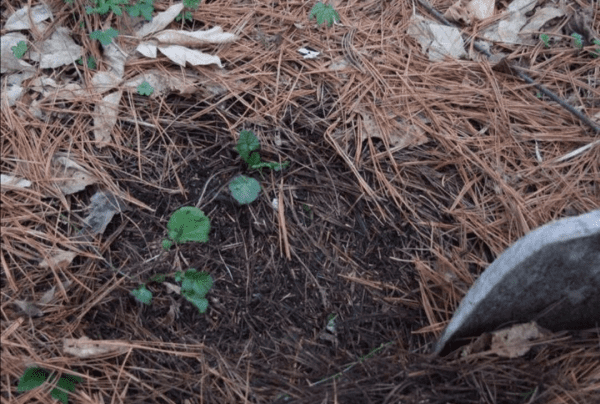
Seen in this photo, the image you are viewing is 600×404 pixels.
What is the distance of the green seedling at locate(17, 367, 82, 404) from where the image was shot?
1.73 metres

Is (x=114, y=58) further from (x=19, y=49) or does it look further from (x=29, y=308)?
(x=29, y=308)

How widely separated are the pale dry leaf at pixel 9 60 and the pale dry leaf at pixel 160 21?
0.38 metres

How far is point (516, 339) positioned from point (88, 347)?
119 centimetres

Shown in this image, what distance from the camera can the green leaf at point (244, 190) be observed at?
78.7 inches

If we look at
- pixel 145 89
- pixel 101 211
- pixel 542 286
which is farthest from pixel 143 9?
pixel 542 286

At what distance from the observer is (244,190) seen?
201 centimetres

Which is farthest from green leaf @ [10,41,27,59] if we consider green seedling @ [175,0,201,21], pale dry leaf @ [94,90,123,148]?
Answer: green seedling @ [175,0,201,21]

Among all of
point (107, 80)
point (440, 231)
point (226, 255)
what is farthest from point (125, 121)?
point (440, 231)

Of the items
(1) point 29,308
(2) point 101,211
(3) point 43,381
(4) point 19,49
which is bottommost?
(3) point 43,381

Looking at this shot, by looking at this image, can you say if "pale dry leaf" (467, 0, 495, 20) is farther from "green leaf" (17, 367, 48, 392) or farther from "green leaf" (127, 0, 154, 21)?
"green leaf" (17, 367, 48, 392)

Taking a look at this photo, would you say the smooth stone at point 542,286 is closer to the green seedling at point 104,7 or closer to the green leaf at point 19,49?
the green seedling at point 104,7

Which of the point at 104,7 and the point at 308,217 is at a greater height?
the point at 104,7

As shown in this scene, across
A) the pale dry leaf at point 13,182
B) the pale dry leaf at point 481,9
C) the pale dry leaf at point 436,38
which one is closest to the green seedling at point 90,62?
the pale dry leaf at point 13,182

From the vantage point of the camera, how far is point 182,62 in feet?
7.07
